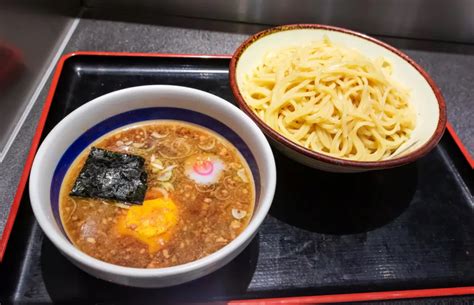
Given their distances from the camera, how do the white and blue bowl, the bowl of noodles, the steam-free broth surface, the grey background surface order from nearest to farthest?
the white and blue bowl, the steam-free broth surface, the bowl of noodles, the grey background surface

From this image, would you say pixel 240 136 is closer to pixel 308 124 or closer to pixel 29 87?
pixel 308 124

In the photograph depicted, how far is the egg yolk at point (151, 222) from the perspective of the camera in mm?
1011

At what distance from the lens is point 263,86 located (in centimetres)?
152

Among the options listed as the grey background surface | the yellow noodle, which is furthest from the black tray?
the grey background surface

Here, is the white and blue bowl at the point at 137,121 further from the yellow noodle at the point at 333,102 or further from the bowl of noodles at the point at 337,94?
the yellow noodle at the point at 333,102

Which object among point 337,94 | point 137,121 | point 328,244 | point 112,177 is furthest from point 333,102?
point 112,177

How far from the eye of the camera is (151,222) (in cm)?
104

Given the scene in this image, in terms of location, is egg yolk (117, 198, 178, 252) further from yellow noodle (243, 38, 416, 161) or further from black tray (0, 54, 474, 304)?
yellow noodle (243, 38, 416, 161)

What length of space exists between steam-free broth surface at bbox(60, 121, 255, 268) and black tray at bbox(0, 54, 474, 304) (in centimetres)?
11

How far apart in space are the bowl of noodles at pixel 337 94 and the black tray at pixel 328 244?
4.5 inches

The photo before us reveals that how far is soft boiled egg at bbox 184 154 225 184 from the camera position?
116cm

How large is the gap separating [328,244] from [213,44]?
128 centimetres

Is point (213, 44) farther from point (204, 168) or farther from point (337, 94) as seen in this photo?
point (204, 168)

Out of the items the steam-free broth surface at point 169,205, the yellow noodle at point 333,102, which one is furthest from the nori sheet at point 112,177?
the yellow noodle at point 333,102
